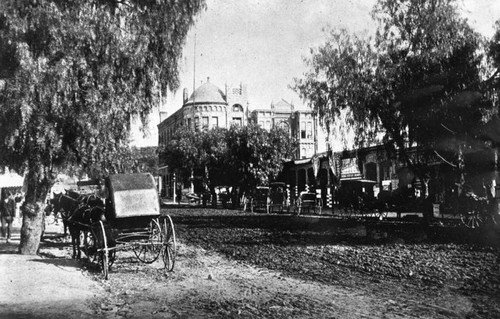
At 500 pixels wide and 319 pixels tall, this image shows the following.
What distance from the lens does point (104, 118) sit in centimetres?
1056

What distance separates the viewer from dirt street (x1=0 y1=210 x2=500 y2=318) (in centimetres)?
627

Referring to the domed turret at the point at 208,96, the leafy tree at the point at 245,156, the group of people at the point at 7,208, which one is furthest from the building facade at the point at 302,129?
the group of people at the point at 7,208

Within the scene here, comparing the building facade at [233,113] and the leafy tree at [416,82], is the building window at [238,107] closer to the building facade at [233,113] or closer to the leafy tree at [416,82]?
the building facade at [233,113]

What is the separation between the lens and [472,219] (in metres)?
17.0

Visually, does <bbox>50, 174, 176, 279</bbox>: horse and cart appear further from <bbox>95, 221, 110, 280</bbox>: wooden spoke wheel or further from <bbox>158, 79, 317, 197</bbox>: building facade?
<bbox>158, 79, 317, 197</bbox>: building facade

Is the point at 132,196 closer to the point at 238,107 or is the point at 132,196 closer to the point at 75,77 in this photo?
the point at 75,77

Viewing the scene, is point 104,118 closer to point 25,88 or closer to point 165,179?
point 25,88

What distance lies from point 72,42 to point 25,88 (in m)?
1.37

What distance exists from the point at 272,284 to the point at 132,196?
345cm

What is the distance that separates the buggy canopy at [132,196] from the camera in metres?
9.63

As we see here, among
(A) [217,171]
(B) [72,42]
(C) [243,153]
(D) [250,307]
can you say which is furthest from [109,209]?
(A) [217,171]

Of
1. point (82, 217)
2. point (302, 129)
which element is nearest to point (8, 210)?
point (82, 217)

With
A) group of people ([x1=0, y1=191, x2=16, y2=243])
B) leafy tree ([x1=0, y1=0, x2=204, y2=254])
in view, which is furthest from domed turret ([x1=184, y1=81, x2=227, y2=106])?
leafy tree ([x1=0, y1=0, x2=204, y2=254])

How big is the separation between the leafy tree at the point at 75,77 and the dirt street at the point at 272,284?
2327 mm
